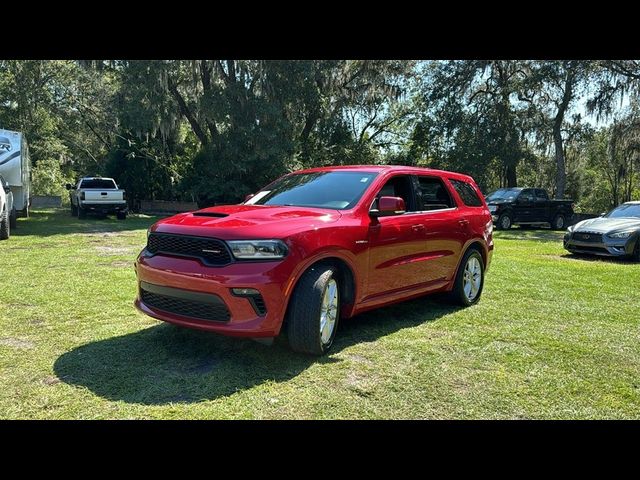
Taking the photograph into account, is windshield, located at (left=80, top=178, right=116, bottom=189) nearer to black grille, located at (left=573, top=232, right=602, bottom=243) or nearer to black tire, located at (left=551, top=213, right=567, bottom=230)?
black grille, located at (left=573, top=232, right=602, bottom=243)

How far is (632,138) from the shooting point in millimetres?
26984

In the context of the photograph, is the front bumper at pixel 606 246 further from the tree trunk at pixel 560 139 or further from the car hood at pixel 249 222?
the tree trunk at pixel 560 139

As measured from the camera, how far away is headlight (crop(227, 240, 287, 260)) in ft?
12.5

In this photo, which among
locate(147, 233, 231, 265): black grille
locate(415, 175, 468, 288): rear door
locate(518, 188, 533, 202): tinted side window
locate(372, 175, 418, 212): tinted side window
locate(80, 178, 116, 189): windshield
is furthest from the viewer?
locate(80, 178, 116, 189): windshield

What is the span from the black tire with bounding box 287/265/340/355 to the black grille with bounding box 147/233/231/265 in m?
0.64

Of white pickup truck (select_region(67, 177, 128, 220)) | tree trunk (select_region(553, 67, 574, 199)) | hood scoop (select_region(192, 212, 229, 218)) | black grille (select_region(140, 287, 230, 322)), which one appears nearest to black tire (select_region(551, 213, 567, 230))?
tree trunk (select_region(553, 67, 574, 199))

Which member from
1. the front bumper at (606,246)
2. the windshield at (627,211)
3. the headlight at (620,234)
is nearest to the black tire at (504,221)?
the windshield at (627,211)

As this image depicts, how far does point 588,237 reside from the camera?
11.2 meters

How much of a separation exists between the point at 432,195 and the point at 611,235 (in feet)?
23.4

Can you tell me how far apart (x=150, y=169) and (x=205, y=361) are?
82.3ft

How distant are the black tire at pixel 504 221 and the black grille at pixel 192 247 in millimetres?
17915

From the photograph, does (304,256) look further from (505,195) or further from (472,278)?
(505,195)

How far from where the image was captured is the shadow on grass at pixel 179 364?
137 inches

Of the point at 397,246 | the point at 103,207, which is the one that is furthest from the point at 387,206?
the point at 103,207
